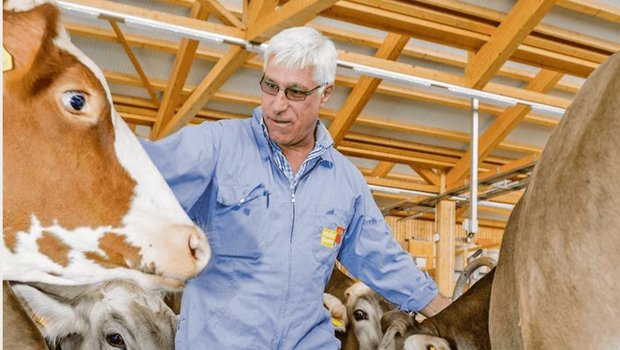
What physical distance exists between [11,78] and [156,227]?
Result: 1.47 feet

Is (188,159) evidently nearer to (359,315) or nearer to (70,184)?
(70,184)

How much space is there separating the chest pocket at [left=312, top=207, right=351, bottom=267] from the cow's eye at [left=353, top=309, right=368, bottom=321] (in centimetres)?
345

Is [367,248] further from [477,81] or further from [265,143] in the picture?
[477,81]

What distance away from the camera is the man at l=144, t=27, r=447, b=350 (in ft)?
7.96

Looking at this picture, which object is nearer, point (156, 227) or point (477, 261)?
point (156, 227)

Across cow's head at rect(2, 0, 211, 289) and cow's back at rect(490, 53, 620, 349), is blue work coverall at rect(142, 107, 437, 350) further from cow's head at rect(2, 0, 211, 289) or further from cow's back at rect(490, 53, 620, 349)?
cow's back at rect(490, 53, 620, 349)

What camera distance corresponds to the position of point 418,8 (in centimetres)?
695

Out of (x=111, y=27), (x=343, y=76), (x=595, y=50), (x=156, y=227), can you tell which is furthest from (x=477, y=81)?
(x=156, y=227)

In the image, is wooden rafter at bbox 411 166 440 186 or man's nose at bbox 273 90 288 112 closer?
man's nose at bbox 273 90 288 112

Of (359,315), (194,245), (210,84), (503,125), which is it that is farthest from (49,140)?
(503,125)

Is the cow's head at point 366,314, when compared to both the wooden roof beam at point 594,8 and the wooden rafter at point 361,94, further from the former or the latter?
the wooden roof beam at point 594,8

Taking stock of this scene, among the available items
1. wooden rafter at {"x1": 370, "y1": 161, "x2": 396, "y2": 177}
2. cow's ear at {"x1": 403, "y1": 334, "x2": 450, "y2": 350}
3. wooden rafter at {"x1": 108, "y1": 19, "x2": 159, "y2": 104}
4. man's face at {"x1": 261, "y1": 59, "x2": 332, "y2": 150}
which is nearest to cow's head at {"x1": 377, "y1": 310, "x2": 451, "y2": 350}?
cow's ear at {"x1": 403, "y1": 334, "x2": 450, "y2": 350}

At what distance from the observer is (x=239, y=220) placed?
8.17ft

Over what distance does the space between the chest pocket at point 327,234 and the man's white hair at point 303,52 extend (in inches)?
18.5
